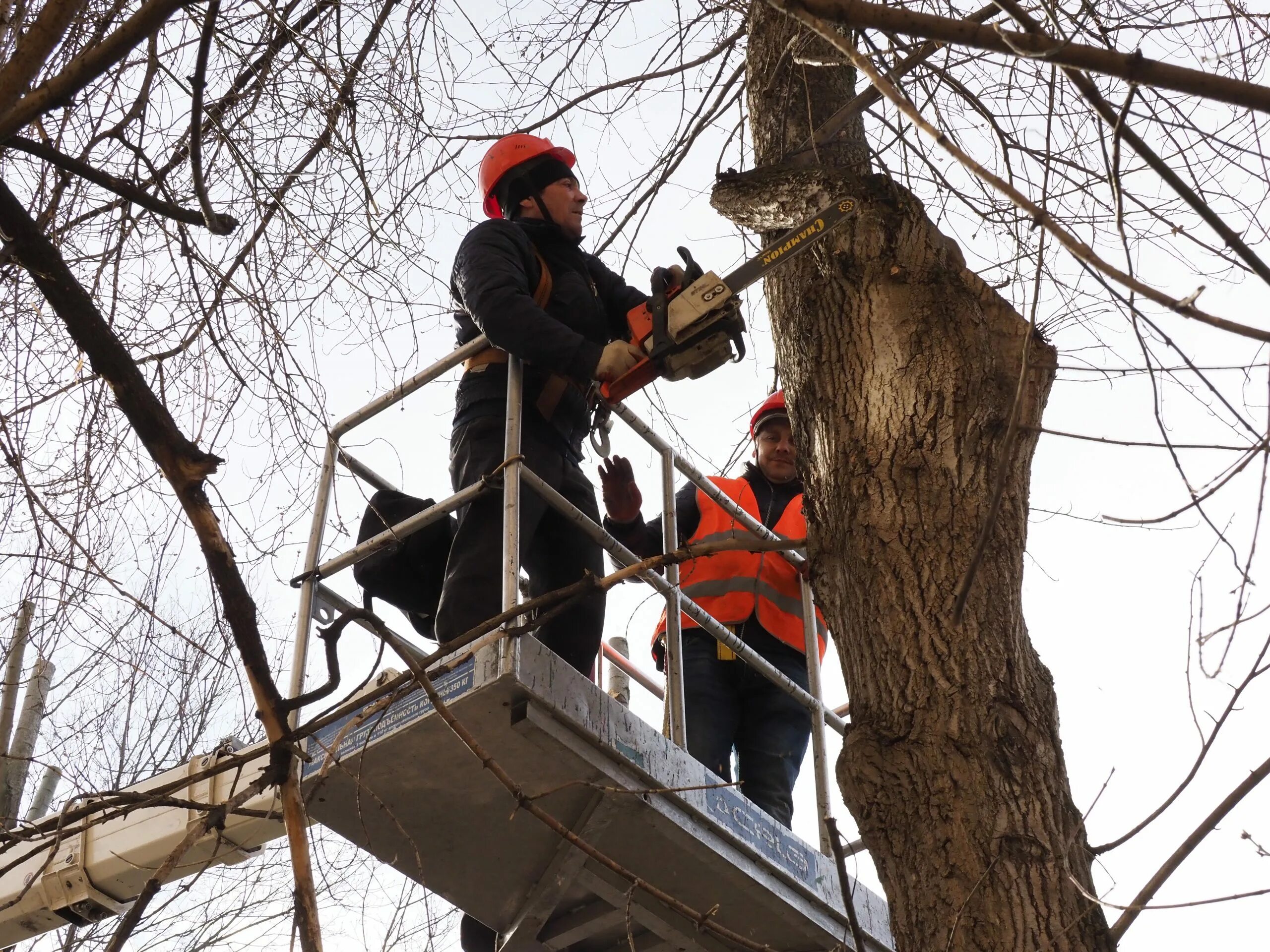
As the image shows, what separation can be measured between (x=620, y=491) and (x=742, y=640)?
635 mm

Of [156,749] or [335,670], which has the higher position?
[156,749]

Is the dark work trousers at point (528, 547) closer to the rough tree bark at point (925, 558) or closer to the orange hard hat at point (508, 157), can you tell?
the rough tree bark at point (925, 558)

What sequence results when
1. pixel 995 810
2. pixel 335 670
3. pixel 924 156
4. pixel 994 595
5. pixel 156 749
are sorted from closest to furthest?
pixel 335 670, pixel 995 810, pixel 994 595, pixel 924 156, pixel 156 749

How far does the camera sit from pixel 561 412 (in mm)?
4008

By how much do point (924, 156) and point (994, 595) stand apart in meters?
1.55

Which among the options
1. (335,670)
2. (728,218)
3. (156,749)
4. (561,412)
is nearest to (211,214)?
(335,670)

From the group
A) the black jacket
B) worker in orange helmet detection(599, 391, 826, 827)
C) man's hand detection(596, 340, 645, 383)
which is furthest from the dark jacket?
man's hand detection(596, 340, 645, 383)

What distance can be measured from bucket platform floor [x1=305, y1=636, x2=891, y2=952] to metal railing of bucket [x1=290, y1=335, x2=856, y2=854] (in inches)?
5.8

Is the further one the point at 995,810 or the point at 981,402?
the point at 981,402

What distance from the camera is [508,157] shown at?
465 cm

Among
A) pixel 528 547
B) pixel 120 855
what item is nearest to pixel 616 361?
pixel 528 547

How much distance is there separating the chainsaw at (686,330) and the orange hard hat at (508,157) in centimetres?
81

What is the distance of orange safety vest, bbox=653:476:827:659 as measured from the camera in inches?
187

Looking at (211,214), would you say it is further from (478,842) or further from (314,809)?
(478,842)
